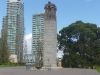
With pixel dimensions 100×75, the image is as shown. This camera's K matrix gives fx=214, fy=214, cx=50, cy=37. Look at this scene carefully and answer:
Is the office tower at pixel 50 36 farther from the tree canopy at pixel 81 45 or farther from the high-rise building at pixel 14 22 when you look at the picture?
the high-rise building at pixel 14 22

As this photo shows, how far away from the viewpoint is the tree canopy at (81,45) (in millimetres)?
30547

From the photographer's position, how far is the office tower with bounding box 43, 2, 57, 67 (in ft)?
80.9

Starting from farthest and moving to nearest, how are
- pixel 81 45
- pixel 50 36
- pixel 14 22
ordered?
pixel 14 22
pixel 81 45
pixel 50 36

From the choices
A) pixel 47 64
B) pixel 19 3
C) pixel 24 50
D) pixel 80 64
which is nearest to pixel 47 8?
pixel 47 64

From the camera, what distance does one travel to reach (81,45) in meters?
31.5

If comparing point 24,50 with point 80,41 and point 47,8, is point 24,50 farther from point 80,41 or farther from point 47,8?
point 47,8

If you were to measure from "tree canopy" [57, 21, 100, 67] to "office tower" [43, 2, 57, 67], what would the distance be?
671 cm

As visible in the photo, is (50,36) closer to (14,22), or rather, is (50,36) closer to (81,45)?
(81,45)

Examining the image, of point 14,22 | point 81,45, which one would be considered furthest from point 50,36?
point 14,22

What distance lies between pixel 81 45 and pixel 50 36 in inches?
327

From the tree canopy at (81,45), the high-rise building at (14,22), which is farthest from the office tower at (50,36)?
the high-rise building at (14,22)

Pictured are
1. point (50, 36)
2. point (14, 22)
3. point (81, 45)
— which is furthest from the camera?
point (14, 22)

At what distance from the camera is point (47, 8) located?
82.0 feet

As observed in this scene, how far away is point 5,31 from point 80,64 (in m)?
21.9
